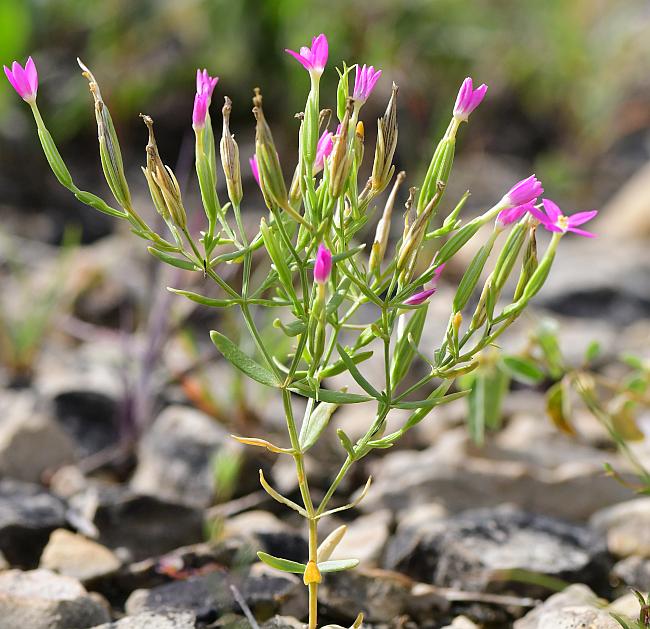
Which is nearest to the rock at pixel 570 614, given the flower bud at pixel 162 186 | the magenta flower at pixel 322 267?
the magenta flower at pixel 322 267

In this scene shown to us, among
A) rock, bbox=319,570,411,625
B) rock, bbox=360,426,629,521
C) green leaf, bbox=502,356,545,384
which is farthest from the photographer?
rock, bbox=360,426,629,521

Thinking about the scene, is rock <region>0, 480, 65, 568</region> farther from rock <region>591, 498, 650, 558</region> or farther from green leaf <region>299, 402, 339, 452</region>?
rock <region>591, 498, 650, 558</region>

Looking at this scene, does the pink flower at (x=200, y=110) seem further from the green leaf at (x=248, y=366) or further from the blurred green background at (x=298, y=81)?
the blurred green background at (x=298, y=81)

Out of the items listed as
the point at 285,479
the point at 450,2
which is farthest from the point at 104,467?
the point at 450,2

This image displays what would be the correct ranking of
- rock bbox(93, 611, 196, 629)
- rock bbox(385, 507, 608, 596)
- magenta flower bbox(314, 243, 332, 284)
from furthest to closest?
rock bbox(385, 507, 608, 596) < rock bbox(93, 611, 196, 629) < magenta flower bbox(314, 243, 332, 284)

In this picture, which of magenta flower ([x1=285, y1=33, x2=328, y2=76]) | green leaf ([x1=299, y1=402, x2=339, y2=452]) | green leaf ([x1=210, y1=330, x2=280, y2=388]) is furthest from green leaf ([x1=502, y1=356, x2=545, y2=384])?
magenta flower ([x1=285, y1=33, x2=328, y2=76])

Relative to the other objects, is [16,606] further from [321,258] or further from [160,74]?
[160,74]
